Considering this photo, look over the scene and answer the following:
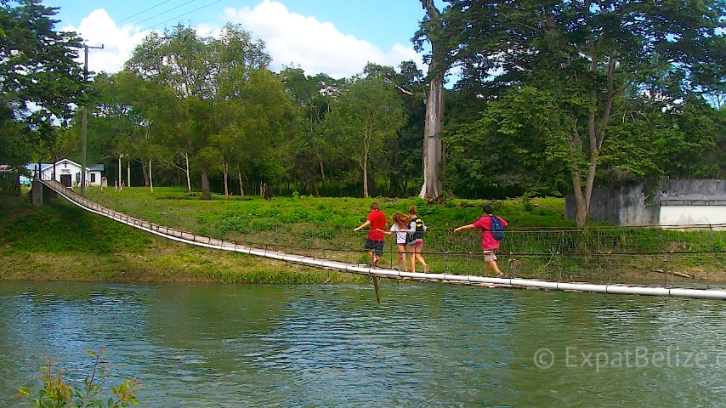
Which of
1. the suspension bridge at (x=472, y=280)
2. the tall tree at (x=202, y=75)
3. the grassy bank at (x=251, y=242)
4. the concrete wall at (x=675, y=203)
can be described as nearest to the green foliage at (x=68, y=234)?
the grassy bank at (x=251, y=242)

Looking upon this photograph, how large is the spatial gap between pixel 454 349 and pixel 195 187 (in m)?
38.3

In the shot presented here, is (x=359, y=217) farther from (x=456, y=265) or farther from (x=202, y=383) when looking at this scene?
(x=202, y=383)

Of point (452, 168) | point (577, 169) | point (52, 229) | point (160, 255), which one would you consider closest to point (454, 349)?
point (577, 169)

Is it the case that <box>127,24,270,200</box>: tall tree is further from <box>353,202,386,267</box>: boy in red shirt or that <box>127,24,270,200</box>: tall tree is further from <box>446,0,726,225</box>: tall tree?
<box>353,202,386,267</box>: boy in red shirt

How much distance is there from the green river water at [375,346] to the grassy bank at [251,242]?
2.00 meters

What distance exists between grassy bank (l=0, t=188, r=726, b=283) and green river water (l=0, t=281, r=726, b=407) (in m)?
2.00

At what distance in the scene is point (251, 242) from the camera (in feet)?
62.9

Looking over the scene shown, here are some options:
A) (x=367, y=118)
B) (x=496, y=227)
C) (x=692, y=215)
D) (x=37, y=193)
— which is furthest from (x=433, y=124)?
(x=496, y=227)

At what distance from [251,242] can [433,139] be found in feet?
30.0

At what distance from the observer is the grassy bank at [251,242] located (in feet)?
65.3

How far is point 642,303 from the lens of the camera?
17406 millimetres

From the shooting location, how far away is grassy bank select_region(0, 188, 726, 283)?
19.9 m

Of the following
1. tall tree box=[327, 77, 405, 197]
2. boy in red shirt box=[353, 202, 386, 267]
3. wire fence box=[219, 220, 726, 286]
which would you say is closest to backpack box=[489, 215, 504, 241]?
boy in red shirt box=[353, 202, 386, 267]

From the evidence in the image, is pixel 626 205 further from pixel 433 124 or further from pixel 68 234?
pixel 68 234
